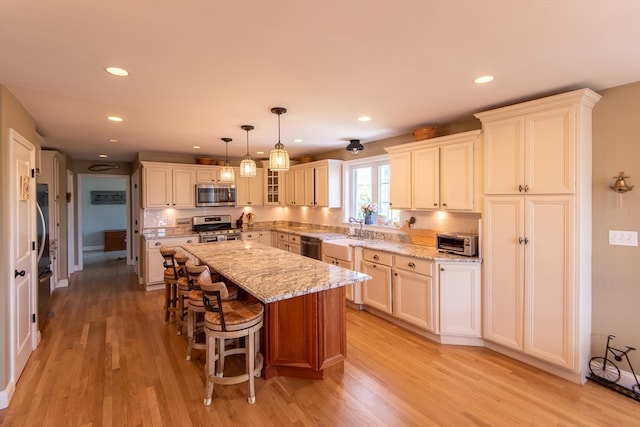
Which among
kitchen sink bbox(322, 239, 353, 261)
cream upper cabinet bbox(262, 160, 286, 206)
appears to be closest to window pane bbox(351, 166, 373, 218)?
kitchen sink bbox(322, 239, 353, 261)

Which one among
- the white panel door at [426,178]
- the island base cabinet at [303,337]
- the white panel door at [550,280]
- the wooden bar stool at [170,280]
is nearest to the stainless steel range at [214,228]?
the wooden bar stool at [170,280]

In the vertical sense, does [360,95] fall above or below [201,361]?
above

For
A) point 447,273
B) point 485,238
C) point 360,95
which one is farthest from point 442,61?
point 447,273

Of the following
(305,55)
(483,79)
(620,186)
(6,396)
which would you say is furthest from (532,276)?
(6,396)

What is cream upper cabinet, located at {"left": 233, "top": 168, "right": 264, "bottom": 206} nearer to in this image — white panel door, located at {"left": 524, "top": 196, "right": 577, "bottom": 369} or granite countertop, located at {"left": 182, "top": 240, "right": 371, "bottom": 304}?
granite countertop, located at {"left": 182, "top": 240, "right": 371, "bottom": 304}

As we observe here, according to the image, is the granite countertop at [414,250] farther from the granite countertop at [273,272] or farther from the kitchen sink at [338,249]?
the granite countertop at [273,272]

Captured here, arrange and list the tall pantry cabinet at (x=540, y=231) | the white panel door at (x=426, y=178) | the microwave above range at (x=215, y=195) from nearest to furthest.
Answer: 1. the tall pantry cabinet at (x=540, y=231)
2. the white panel door at (x=426, y=178)
3. the microwave above range at (x=215, y=195)

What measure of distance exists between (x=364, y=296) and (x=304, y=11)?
343cm

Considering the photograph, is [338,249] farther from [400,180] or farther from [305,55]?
[305,55]

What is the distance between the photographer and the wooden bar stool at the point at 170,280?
3.45m

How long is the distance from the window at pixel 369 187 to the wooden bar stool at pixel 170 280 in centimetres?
282

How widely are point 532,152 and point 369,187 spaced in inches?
98.8

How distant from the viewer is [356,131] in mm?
4117

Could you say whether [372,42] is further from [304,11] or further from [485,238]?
[485,238]
